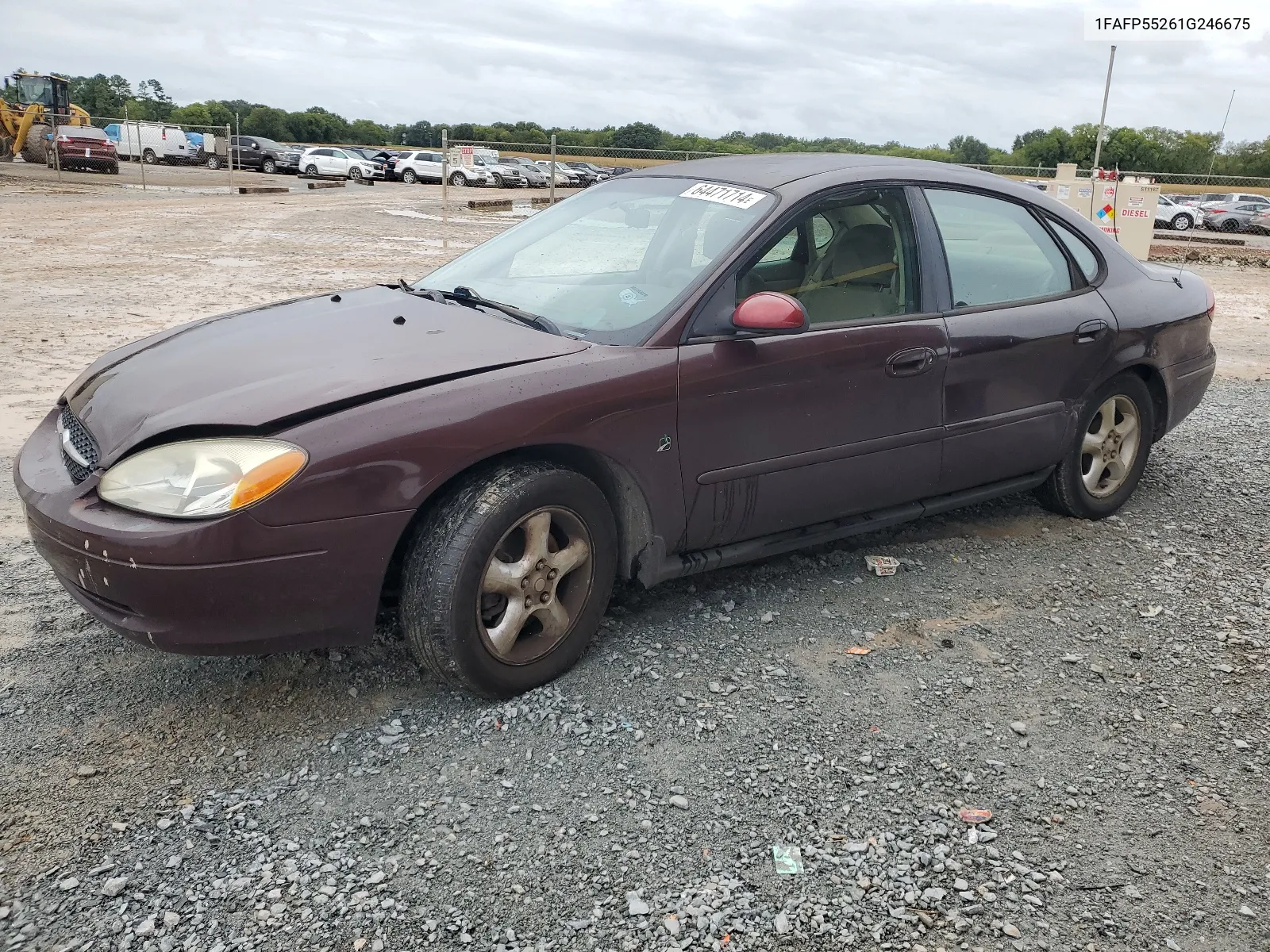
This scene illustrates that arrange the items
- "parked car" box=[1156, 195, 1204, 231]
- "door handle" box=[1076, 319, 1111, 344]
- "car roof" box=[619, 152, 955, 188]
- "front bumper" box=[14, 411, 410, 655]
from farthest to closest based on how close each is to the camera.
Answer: "parked car" box=[1156, 195, 1204, 231] → "door handle" box=[1076, 319, 1111, 344] → "car roof" box=[619, 152, 955, 188] → "front bumper" box=[14, 411, 410, 655]

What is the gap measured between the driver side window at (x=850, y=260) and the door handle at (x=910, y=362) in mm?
163

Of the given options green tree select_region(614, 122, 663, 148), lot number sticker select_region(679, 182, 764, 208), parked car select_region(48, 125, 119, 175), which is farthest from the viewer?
green tree select_region(614, 122, 663, 148)

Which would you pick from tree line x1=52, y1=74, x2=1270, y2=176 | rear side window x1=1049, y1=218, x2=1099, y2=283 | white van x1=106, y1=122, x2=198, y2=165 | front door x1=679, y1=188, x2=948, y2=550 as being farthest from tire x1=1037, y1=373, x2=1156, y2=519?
white van x1=106, y1=122, x2=198, y2=165

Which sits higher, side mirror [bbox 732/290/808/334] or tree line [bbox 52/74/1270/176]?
tree line [bbox 52/74/1270/176]

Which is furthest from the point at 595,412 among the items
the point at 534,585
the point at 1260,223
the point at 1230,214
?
the point at 1260,223

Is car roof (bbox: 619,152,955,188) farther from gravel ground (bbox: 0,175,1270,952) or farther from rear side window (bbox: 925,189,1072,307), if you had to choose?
gravel ground (bbox: 0,175,1270,952)

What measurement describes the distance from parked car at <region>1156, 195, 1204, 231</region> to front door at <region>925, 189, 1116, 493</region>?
111 feet

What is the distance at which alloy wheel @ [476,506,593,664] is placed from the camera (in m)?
3.13

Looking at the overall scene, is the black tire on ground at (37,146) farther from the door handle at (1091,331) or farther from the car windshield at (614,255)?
the door handle at (1091,331)

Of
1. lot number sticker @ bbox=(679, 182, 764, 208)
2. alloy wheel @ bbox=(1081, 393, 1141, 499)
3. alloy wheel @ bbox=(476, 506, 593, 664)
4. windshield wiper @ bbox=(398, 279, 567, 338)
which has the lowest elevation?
alloy wheel @ bbox=(476, 506, 593, 664)

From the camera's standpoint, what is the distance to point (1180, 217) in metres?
34.1

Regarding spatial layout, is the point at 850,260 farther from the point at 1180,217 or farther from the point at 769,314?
the point at 1180,217

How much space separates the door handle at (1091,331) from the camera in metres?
4.50

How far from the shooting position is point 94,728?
3014 millimetres
